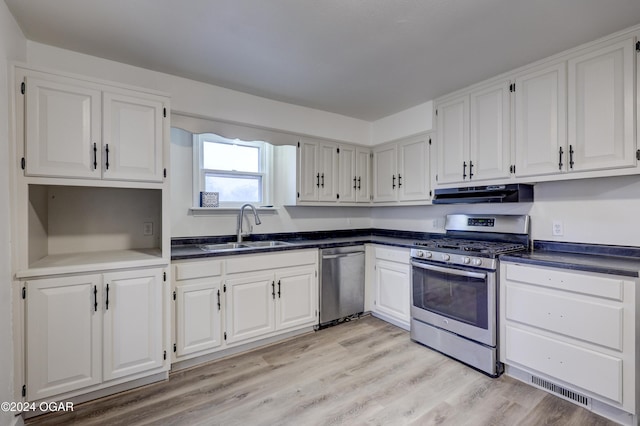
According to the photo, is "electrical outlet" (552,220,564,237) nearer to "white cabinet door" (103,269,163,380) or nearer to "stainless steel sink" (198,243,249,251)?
"stainless steel sink" (198,243,249,251)

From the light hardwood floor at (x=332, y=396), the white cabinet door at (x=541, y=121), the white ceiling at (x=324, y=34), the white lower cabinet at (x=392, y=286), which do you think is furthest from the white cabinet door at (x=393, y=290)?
the white ceiling at (x=324, y=34)

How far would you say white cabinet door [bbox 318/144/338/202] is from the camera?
11.8ft

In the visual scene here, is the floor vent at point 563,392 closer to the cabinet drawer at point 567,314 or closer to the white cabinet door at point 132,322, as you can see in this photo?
the cabinet drawer at point 567,314

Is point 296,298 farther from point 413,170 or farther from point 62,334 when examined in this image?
point 413,170

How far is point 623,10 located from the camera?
1.81 metres

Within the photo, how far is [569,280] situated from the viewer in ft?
6.44

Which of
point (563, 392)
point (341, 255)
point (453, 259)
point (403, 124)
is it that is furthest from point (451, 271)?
point (403, 124)

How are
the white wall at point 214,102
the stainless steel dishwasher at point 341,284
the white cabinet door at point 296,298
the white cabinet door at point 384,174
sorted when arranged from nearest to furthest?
1. the white wall at point 214,102
2. the white cabinet door at point 296,298
3. the stainless steel dishwasher at point 341,284
4. the white cabinet door at point 384,174

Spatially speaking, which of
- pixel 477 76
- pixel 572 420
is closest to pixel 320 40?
pixel 477 76

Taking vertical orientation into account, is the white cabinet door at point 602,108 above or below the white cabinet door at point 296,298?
A: above

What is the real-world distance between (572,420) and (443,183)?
2090 millimetres

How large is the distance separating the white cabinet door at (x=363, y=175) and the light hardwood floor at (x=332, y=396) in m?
1.95

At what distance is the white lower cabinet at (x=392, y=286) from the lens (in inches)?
123

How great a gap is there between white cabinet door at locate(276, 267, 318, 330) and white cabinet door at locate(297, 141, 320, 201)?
883mm
